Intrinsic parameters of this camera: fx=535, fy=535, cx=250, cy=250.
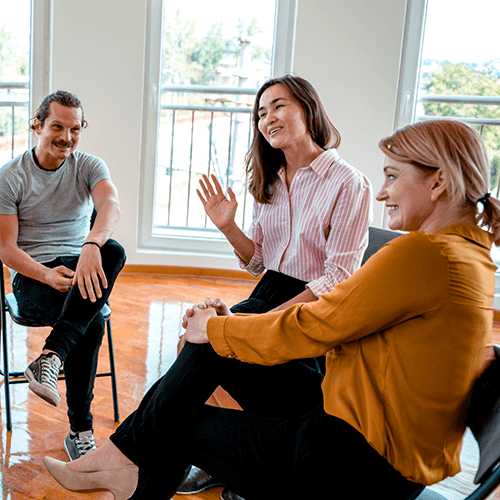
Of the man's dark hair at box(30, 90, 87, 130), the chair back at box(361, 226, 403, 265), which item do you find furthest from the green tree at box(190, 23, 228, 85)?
the chair back at box(361, 226, 403, 265)

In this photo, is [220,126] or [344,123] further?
[220,126]

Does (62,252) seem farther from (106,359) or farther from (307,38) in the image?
(307,38)

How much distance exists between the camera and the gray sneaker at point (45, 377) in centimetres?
160

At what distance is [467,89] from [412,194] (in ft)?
10.3

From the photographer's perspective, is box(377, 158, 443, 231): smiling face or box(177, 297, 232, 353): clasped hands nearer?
box(377, 158, 443, 231): smiling face

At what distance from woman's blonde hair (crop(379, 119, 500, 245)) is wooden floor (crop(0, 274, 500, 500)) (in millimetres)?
Answer: 1213

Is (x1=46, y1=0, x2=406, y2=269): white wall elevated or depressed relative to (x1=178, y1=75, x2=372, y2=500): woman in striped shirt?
elevated

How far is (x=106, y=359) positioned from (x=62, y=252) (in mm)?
746

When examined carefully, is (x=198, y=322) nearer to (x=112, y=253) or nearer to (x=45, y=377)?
(x=45, y=377)

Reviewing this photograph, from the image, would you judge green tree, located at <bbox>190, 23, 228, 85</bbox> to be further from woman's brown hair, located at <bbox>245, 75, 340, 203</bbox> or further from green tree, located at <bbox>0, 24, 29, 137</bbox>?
woman's brown hair, located at <bbox>245, 75, 340, 203</bbox>

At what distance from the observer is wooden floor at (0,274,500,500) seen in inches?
66.5

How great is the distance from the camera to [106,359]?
263 centimetres

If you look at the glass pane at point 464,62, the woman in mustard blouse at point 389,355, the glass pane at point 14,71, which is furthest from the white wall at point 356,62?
the woman in mustard blouse at point 389,355

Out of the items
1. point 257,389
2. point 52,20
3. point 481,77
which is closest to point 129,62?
point 52,20
